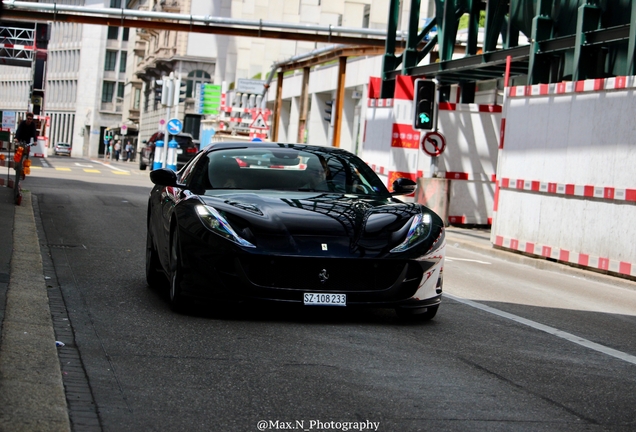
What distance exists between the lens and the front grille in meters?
7.73

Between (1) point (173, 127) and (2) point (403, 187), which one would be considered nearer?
(2) point (403, 187)

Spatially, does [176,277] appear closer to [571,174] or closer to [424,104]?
[571,174]

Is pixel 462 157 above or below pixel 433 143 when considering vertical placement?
below

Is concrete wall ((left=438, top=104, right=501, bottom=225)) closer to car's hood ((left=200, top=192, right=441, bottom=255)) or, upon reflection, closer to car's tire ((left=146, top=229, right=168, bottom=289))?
car's tire ((left=146, top=229, right=168, bottom=289))

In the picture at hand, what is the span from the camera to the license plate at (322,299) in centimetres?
779

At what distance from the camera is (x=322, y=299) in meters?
7.80

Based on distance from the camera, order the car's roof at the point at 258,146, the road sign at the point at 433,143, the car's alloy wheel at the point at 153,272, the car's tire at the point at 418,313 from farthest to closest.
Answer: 1. the road sign at the point at 433,143
2. the car's alloy wheel at the point at 153,272
3. the car's roof at the point at 258,146
4. the car's tire at the point at 418,313

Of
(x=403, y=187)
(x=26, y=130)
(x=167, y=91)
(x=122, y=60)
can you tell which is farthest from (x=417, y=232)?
(x=122, y=60)

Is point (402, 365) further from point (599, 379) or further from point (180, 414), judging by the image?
point (180, 414)

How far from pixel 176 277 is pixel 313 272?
1.10m

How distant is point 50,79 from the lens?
14762 centimetres

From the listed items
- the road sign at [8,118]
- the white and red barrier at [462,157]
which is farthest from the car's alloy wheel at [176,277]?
the road sign at [8,118]

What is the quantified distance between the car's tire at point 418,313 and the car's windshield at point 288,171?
110 centimetres

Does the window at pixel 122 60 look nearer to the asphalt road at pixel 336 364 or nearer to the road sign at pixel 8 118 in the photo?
the road sign at pixel 8 118
